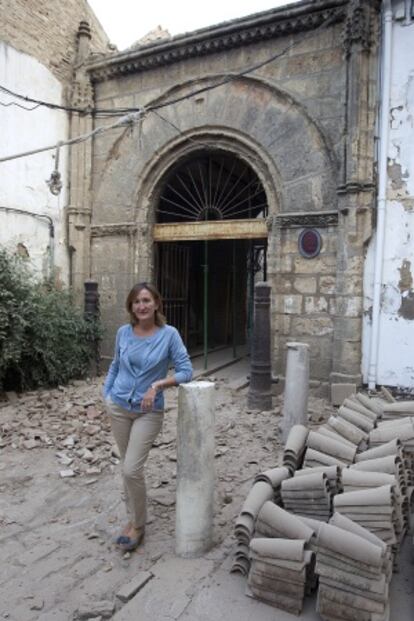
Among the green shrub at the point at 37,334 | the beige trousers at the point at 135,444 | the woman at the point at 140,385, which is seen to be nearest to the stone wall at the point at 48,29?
the green shrub at the point at 37,334

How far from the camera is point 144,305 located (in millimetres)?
3061

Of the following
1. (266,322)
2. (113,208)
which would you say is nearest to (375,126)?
(266,322)

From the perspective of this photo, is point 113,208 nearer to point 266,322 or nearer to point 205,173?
point 205,173

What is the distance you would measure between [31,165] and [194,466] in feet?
23.1

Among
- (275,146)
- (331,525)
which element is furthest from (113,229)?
(331,525)

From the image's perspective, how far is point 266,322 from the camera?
21.4ft

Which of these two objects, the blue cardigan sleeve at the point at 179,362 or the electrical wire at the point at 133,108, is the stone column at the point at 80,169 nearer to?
the electrical wire at the point at 133,108

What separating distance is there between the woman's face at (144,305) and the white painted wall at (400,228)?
14.5 ft

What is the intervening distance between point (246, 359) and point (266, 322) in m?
3.97

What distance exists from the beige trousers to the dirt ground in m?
0.35

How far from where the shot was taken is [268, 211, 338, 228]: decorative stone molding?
6.89m

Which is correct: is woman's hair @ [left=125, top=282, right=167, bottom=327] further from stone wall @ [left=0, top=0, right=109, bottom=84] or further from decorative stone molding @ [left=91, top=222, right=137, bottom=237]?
stone wall @ [left=0, top=0, right=109, bottom=84]

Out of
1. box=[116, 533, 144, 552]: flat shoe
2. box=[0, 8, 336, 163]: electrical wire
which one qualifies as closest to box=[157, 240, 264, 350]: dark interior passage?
box=[0, 8, 336, 163]: electrical wire

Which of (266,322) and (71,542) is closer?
(71,542)
